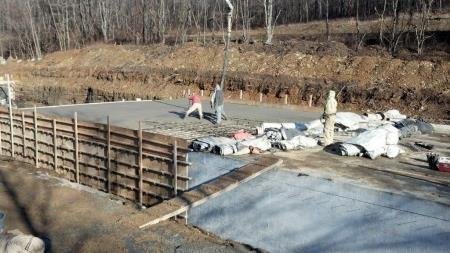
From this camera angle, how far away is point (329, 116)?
11.6 metres

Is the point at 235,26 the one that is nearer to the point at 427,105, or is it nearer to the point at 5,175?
the point at 427,105

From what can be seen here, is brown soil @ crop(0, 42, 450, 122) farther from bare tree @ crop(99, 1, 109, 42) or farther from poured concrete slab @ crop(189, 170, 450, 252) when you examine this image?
poured concrete slab @ crop(189, 170, 450, 252)

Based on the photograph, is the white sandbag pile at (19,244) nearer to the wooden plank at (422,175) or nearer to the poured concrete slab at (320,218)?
the poured concrete slab at (320,218)

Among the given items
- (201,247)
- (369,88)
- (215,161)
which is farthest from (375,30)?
(201,247)

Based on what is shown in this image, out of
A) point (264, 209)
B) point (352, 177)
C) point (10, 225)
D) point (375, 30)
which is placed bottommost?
point (10, 225)

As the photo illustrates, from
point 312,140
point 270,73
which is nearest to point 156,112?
point 312,140

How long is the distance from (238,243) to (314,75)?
16657 mm

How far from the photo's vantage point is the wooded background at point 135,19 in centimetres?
4872

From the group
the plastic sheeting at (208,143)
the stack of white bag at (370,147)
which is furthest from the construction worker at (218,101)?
the stack of white bag at (370,147)

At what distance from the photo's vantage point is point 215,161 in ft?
35.6

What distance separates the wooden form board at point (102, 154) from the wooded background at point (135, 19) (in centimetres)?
2996

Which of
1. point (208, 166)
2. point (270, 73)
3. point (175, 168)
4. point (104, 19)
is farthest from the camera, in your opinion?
point (104, 19)

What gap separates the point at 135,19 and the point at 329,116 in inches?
1814

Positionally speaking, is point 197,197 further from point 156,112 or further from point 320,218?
point 156,112
